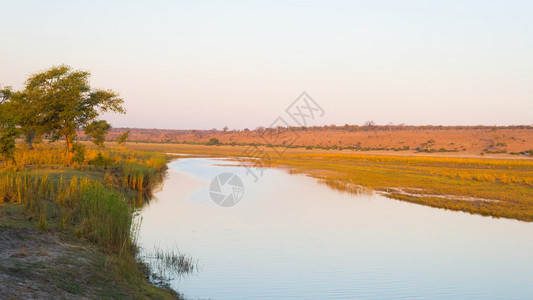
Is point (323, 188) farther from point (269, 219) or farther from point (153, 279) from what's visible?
point (153, 279)

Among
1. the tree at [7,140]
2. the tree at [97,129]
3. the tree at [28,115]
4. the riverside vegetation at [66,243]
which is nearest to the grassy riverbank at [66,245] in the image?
the riverside vegetation at [66,243]

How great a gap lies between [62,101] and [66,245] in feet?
61.0

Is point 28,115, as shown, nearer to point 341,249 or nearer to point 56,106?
point 56,106

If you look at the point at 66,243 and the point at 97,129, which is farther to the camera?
the point at 97,129

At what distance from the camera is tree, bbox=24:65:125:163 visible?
23675 mm

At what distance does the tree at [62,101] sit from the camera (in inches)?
932

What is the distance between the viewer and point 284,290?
8.65 metres

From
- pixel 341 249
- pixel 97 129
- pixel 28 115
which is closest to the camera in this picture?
pixel 341 249

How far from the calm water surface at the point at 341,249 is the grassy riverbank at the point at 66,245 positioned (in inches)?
62.5

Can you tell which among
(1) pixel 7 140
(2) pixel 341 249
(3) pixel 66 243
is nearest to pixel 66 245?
(3) pixel 66 243

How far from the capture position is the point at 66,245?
7.85 meters

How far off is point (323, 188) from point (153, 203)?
11756mm

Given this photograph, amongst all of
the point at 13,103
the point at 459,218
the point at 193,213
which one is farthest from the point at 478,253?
the point at 13,103

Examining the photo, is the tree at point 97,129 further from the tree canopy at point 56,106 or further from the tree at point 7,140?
the tree at point 7,140
